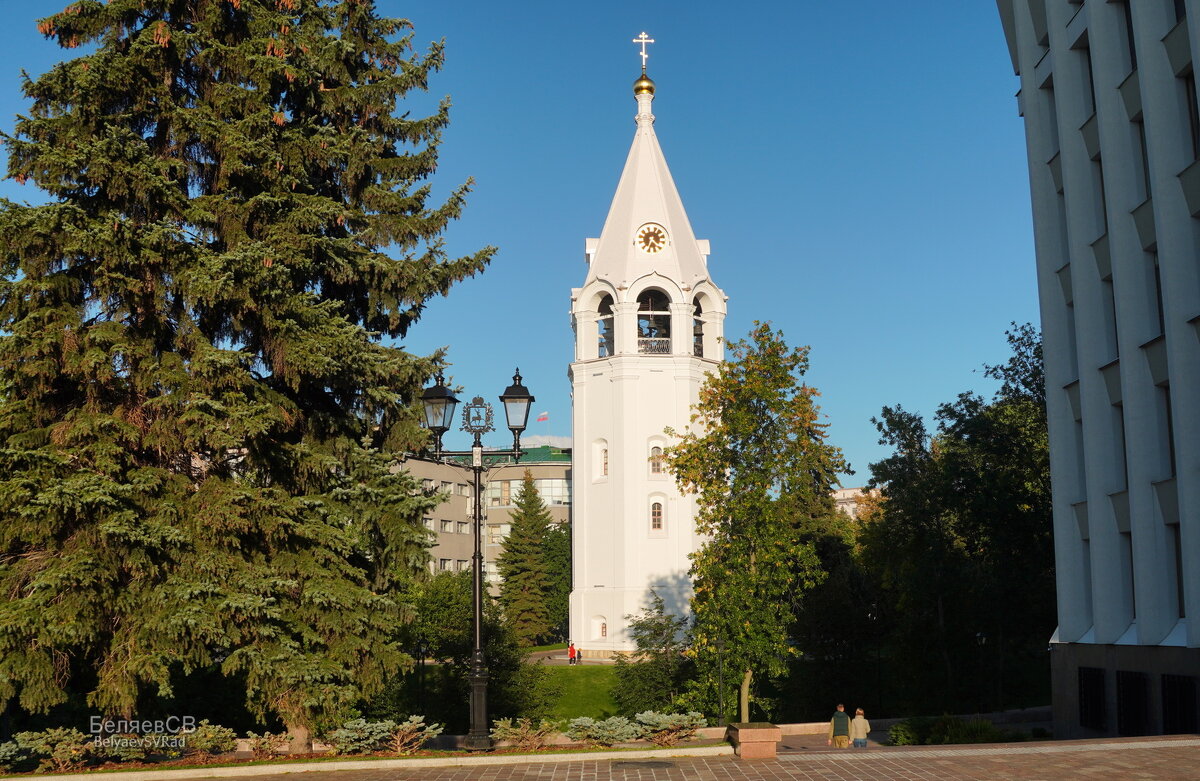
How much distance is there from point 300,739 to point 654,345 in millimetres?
38073

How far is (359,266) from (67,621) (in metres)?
6.60

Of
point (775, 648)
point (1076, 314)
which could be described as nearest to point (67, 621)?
point (1076, 314)

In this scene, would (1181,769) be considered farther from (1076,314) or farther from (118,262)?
(118,262)

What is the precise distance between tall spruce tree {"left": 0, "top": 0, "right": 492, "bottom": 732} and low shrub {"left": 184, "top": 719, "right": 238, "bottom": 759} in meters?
0.68

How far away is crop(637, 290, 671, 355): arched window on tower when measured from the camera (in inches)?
2106

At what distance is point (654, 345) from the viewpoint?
53.6 m

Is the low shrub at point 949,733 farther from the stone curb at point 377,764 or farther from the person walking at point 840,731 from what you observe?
the stone curb at point 377,764

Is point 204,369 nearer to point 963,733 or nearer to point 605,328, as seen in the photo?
point 963,733

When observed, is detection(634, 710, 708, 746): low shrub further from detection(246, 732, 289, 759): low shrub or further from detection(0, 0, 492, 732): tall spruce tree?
detection(246, 732, 289, 759): low shrub

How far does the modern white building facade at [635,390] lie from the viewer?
51.5m

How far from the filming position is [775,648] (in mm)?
29859

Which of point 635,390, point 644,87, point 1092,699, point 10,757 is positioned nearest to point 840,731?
point 1092,699

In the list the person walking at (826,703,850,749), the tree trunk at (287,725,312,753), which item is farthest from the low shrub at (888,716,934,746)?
the tree trunk at (287,725,312,753)

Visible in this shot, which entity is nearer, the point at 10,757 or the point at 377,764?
the point at 377,764
